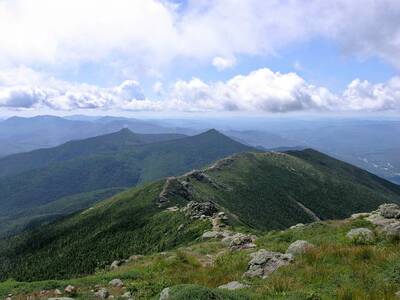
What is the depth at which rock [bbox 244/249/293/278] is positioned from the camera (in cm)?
2434

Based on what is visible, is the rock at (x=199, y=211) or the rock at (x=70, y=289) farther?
the rock at (x=199, y=211)

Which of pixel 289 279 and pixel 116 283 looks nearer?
pixel 289 279

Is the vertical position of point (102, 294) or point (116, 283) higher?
point (102, 294)

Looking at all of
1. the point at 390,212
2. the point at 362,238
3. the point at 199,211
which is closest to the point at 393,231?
the point at 362,238

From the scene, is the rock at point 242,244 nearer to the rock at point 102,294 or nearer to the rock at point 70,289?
the rock at point 102,294

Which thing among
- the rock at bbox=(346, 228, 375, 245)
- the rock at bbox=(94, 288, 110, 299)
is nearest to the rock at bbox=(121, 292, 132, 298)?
the rock at bbox=(94, 288, 110, 299)

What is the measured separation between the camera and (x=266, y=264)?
2547 cm

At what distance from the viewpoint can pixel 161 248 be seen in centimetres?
8906

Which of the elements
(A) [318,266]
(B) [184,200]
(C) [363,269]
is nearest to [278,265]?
(A) [318,266]

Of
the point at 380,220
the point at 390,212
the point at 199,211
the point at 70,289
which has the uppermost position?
the point at 390,212

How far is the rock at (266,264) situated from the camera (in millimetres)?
24342

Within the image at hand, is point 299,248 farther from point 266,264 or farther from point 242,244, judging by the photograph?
point 242,244

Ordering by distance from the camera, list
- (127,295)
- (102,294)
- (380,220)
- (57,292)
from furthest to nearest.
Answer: (380,220)
(57,292)
(102,294)
(127,295)

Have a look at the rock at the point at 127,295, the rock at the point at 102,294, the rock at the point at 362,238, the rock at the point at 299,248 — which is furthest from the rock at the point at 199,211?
the rock at the point at 127,295
